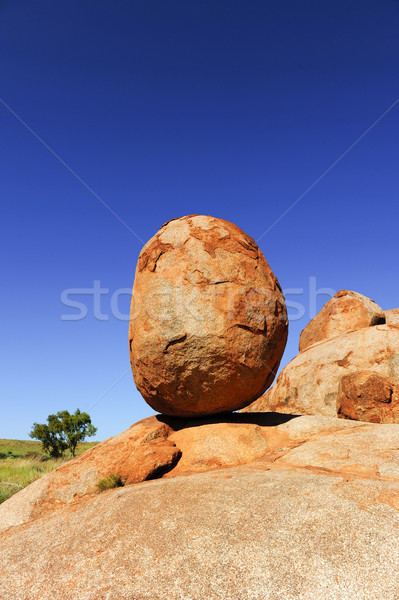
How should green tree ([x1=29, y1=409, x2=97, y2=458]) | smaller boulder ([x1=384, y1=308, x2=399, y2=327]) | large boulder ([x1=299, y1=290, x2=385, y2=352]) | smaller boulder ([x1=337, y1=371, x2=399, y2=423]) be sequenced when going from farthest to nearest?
1. green tree ([x1=29, y1=409, x2=97, y2=458])
2. smaller boulder ([x1=384, y1=308, x2=399, y2=327])
3. large boulder ([x1=299, y1=290, x2=385, y2=352])
4. smaller boulder ([x1=337, y1=371, x2=399, y2=423])

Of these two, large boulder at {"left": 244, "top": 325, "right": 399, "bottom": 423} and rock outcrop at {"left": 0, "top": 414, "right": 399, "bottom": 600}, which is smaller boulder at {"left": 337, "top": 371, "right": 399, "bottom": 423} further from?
rock outcrop at {"left": 0, "top": 414, "right": 399, "bottom": 600}

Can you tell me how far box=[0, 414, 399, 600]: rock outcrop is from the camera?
3.14 m

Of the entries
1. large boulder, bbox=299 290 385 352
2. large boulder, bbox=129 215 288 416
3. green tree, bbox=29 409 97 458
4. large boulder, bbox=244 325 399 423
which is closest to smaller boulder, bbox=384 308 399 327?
large boulder, bbox=299 290 385 352

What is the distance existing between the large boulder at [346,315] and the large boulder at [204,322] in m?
6.04

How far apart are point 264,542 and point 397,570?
39.1 inches

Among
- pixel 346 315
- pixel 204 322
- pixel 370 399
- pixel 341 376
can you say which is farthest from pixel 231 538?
pixel 346 315

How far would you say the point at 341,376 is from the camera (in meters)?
10.2

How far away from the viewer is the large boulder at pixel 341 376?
8.77 meters

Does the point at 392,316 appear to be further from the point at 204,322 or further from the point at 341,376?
the point at 204,322

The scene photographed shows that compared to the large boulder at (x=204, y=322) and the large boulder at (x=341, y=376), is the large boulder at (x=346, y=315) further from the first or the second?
the large boulder at (x=204, y=322)

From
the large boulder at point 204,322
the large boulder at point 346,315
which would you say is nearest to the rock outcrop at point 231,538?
the large boulder at point 204,322

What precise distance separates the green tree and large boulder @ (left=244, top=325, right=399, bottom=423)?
12851 mm

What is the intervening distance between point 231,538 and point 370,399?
6000 millimetres

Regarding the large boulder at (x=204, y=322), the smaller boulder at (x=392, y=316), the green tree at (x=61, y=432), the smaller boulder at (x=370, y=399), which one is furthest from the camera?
the green tree at (x=61, y=432)
